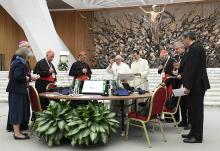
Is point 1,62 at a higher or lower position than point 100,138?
higher

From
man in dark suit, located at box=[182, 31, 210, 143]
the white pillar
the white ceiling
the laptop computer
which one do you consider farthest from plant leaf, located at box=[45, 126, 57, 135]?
the white ceiling

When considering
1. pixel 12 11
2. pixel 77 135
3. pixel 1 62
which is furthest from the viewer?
pixel 1 62

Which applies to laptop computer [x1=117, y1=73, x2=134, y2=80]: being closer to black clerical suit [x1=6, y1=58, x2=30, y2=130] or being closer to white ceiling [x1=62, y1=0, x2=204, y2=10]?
black clerical suit [x1=6, y1=58, x2=30, y2=130]

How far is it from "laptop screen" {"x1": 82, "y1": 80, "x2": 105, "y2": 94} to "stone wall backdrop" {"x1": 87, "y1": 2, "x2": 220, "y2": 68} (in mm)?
8180

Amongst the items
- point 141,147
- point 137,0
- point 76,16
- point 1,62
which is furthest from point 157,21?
point 141,147

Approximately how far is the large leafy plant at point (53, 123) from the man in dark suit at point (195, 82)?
1.74 m

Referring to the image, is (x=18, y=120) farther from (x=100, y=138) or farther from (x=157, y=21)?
(x=157, y=21)

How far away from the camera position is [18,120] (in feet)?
16.4

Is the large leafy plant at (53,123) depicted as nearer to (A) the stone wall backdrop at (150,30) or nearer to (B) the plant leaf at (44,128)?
(B) the plant leaf at (44,128)

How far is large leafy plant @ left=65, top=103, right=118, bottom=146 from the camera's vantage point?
4367 millimetres

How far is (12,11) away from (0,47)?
5620mm

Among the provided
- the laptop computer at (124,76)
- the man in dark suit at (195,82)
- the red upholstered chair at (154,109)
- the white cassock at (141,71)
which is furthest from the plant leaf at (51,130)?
the white cassock at (141,71)

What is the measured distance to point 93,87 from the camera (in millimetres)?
5141

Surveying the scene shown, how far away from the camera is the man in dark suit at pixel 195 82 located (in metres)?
4.63
